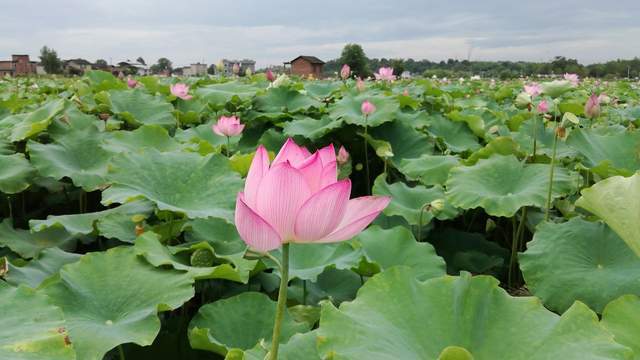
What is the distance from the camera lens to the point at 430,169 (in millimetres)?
2045

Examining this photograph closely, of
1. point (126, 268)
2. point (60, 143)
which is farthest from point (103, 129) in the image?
point (126, 268)

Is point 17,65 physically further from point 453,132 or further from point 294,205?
point 294,205

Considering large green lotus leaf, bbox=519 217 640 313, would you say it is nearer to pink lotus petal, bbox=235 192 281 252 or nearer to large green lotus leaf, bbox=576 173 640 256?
large green lotus leaf, bbox=576 173 640 256

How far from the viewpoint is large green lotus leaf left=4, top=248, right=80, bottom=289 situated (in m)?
1.18

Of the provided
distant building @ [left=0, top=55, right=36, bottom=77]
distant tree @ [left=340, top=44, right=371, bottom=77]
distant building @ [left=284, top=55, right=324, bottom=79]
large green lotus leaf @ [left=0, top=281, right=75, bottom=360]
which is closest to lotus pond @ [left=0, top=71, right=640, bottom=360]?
large green lotus leaf @ [left=0, top=281, right=75, bottom=360]

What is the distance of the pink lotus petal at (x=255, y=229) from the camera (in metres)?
0.60

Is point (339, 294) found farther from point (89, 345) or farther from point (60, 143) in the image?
point (60, 143)

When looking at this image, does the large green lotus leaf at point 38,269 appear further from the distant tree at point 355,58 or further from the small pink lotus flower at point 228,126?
the distant tree at point 355,58

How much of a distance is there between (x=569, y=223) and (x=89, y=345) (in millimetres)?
1058

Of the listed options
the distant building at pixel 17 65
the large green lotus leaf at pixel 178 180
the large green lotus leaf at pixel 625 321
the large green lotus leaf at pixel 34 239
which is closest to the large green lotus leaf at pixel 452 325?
the large green lotus leaf at pixel 625 321

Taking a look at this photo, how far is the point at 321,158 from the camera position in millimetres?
662

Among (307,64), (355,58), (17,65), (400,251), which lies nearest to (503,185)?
(400,251)

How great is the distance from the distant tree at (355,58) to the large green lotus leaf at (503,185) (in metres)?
11.5

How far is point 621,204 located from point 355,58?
12517 millimetres
